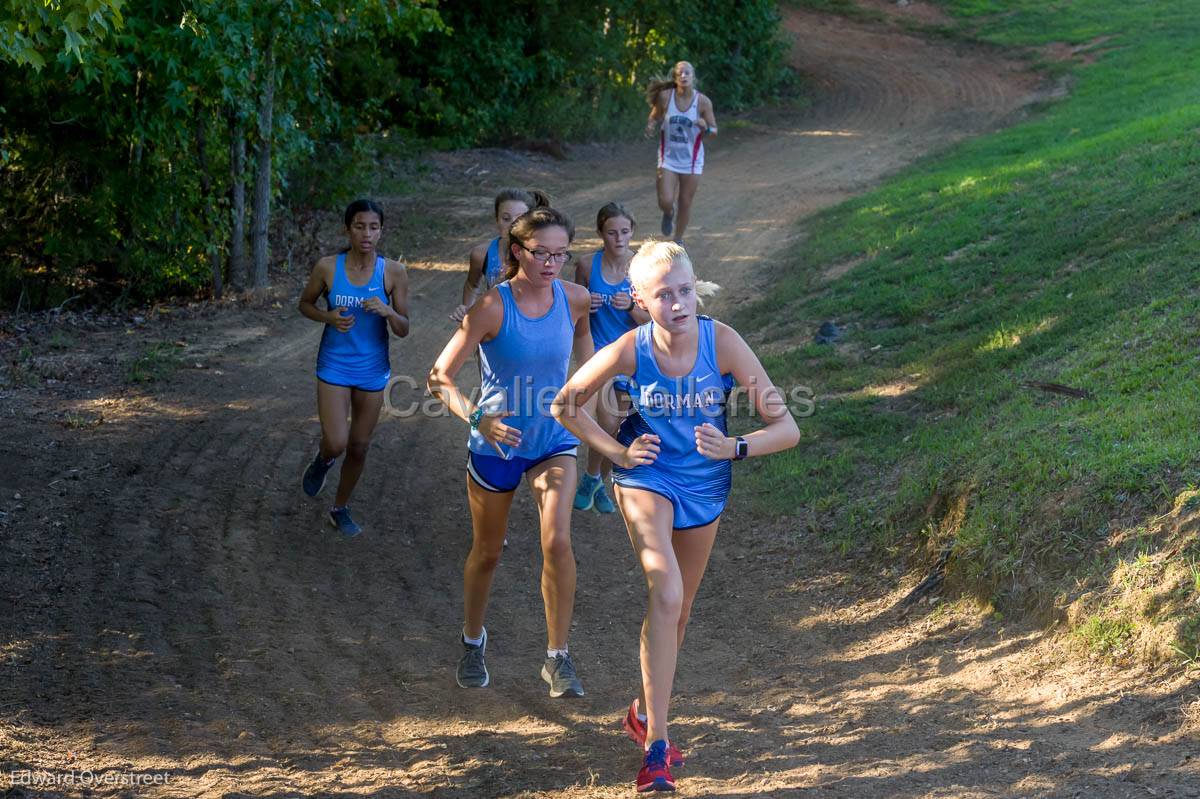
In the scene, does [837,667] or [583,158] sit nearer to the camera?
[837,667]

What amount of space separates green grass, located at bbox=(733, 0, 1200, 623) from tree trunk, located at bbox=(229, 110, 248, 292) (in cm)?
540

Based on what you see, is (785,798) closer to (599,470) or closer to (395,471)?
(599,470)

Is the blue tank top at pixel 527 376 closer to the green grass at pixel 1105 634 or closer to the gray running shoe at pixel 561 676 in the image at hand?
the gray running shoe at pixel 561 676

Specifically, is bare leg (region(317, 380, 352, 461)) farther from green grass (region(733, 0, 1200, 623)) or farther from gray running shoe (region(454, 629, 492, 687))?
green grass (region(733, 0, 1200, 623))

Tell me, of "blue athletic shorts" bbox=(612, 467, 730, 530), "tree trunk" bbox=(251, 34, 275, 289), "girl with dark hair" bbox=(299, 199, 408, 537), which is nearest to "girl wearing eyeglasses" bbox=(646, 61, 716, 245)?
"tree trunk" bbox=(251, 34, 275, 289)

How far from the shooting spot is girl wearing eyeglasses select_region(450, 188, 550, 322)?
22.0 feet

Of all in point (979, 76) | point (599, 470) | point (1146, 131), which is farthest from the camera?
point (979, 76)

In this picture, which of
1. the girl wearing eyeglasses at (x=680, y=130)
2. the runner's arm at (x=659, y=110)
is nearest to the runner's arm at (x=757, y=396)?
the girl wearing eyeglasses at (x=680, y=130)

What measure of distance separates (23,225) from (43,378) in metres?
3.06

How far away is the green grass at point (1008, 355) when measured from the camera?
6.23 meters

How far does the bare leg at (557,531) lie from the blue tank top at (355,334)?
2265 millimetres

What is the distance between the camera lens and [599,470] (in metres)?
8.15

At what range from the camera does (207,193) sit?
1275 cm

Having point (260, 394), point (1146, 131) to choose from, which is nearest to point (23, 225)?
point (260, 394)
